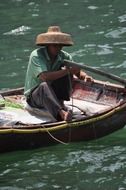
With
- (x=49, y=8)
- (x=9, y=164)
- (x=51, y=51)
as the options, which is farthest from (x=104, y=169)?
(x=49, y=8)

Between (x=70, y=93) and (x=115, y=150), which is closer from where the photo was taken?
(x=115, y=150)

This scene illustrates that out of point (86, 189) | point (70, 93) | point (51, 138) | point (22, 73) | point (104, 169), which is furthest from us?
point (22, 73)

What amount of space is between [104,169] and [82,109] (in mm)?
1778

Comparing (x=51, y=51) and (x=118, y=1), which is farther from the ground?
(x=51, y=51)

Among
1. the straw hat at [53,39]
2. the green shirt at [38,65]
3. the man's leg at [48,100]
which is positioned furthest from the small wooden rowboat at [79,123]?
the straw hat at [53,39]

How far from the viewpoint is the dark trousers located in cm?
980

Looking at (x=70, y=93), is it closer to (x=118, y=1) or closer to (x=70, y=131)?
(x=70, y=131)

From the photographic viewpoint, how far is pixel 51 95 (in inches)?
385

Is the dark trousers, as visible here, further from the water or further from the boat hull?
the water

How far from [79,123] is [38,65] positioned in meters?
1.08

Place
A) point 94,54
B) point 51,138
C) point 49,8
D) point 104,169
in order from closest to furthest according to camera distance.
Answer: point 104,169
point 51,138
point 94,54
point 49,8

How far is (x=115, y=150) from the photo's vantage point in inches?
386

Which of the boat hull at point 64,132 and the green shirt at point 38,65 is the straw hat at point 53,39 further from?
the boat hull at point 64,132

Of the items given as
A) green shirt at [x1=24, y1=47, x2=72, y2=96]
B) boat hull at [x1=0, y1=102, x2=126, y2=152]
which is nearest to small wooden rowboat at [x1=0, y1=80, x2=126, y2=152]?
boat hull at [x1=0, y1=102, x2=126, y2=152]
